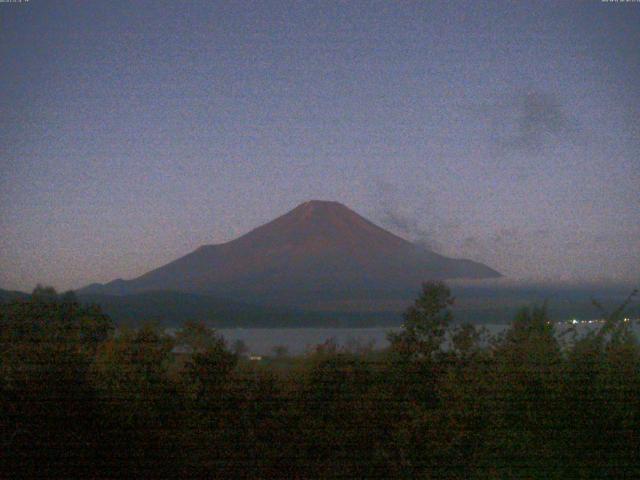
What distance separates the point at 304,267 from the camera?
44.8 ft

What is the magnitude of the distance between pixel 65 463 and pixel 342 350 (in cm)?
208

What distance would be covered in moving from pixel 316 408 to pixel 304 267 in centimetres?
930

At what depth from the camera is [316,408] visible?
173 inches

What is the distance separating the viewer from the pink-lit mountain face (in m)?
11.5

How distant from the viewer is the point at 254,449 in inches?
162

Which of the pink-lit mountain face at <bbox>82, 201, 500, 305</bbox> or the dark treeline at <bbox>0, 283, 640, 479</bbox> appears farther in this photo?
the pink-lit mountain face at <bbox>82, 201, 500, 305</bbox>

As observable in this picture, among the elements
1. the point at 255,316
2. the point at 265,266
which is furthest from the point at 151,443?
the point at 265,266

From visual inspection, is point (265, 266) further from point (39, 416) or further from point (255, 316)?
point (39, 416)

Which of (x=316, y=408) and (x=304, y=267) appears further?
(x=304, y=267)

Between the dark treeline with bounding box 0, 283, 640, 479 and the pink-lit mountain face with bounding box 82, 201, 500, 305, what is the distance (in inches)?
223

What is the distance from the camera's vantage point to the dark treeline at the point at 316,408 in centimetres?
385

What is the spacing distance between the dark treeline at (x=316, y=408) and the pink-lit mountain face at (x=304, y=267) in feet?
18.6

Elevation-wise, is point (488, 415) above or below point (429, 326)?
below

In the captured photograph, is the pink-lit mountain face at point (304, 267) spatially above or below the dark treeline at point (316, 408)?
above
